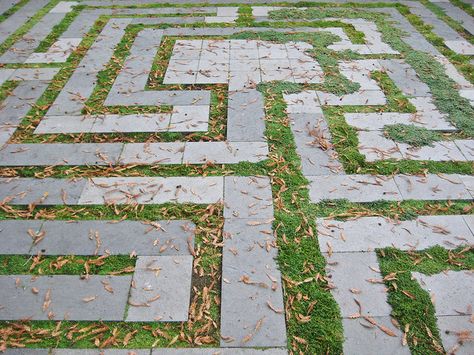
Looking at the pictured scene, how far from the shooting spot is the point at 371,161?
412 centimetres

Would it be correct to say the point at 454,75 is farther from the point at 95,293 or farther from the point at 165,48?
the point at 95,293

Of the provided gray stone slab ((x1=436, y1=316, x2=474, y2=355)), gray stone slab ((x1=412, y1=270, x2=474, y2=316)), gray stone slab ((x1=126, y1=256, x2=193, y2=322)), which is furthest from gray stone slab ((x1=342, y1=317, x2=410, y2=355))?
gray stone slab ((x1=126, y1=256, x2=193, y2=322))

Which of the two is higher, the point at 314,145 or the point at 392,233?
the point at 314,145

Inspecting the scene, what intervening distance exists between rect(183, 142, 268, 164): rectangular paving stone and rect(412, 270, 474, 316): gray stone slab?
1.84 metres

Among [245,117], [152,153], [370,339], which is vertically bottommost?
[370,339]

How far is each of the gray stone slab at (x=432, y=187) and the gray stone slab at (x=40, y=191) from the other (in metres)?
2.93

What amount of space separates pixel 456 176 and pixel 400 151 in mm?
569

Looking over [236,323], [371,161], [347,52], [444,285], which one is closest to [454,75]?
[347,52]

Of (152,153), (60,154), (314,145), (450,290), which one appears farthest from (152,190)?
(450,290)

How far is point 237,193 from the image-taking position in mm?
3746

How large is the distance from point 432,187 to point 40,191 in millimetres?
3540

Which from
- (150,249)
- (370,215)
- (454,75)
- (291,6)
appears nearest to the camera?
(150,249)

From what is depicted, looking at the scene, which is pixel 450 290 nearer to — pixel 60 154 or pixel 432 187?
pixel 432 187

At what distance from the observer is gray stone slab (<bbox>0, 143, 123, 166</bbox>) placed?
4.10 metres
